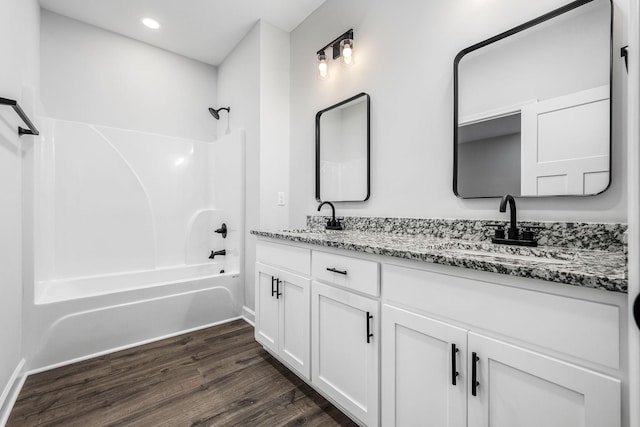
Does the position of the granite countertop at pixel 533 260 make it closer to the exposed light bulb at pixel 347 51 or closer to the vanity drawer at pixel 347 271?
the vanity drawer at pixel 347 271

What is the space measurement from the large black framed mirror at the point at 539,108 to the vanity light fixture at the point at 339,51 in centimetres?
83

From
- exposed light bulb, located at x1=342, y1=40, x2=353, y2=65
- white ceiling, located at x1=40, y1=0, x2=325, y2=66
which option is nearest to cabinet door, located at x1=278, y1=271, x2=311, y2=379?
exposed light bulb, located at x1=342, y1=40, x2=353, y2=65

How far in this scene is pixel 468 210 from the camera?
57.4 inches

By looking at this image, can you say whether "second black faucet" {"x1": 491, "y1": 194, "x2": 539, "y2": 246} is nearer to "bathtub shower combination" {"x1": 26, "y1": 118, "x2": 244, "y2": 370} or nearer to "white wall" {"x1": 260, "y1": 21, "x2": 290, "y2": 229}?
"white wall" {"x1": 260, "y1": 21, "x2": 290, "y2": 229}

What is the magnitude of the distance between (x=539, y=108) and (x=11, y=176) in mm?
2789

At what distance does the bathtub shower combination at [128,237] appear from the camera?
2.06 m

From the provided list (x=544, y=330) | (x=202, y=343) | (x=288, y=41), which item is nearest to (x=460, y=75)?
(x=544, y=330)

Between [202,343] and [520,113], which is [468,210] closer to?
[520,113]

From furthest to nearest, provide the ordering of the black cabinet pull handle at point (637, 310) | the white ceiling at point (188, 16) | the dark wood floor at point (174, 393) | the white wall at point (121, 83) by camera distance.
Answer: the white wall at point (121, 83) → the white ceiling at point (188, 16) → the dark wood floor at point (174, 393) → the black cabinet pull handle at point (637, 310)

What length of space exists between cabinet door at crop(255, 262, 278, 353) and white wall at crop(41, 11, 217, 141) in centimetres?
207

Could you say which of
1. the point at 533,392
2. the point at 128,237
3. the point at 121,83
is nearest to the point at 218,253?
the point at 128,237

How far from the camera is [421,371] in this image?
3.38 feet

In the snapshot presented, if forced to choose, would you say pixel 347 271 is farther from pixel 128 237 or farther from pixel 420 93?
pixel 128 237

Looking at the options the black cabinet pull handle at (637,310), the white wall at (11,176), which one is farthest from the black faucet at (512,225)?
the white wall at (11,176)
